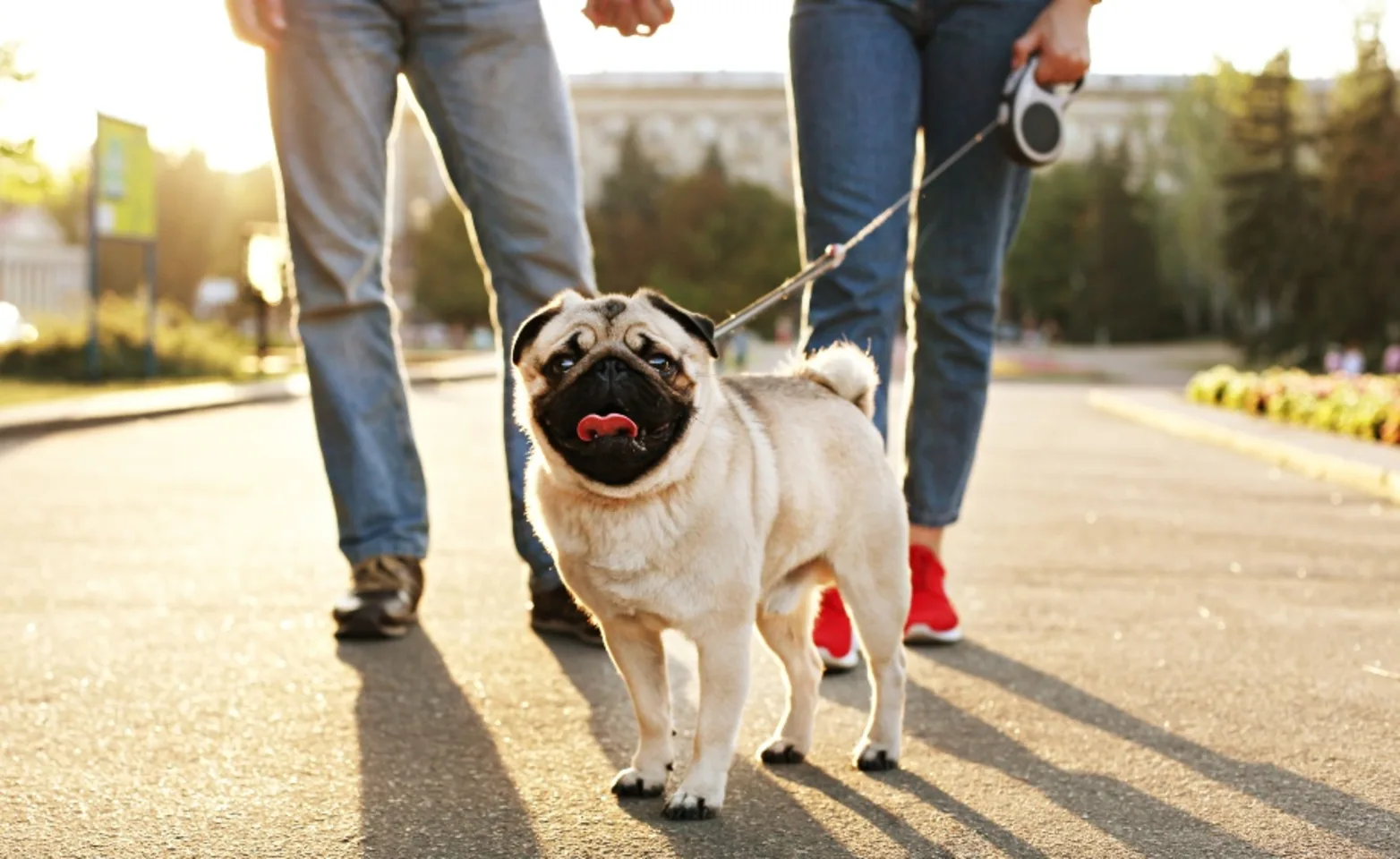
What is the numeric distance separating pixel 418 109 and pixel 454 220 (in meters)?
78.9

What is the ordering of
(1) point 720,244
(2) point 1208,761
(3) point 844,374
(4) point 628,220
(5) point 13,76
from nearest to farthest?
(2) point 1208,761 → (3) point 844,374 → (5) point 13,76 → (1) point 720,244 → (4) point 628,220

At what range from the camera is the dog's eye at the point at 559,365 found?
293cm

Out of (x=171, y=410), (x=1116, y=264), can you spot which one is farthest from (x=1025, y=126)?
(x=1116, y=264)

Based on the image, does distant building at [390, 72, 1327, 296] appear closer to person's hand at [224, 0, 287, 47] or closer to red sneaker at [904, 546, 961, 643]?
person's hand at [224, 0, 287, 47]

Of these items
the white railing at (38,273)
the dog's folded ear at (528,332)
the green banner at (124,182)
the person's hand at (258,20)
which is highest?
the person's hand at (258,20)

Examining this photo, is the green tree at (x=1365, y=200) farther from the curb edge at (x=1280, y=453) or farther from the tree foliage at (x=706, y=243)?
the tree foliage at (x=706, y=243)

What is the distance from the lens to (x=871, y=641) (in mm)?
3396

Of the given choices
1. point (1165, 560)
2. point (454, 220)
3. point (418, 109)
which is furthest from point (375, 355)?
point (454, 220)

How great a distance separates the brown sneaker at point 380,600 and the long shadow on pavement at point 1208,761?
52.8 inches

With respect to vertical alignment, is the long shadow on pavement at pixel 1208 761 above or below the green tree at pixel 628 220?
above

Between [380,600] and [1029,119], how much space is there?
202 cm

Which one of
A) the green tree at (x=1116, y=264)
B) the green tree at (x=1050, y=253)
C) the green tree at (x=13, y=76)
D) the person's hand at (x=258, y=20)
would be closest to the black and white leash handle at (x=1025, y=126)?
the person's hand at (x=258, y=20)

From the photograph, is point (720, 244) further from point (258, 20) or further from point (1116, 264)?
point (258, 20)

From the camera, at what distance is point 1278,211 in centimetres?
4897
